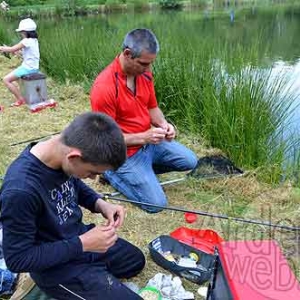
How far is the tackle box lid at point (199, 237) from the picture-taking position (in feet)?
7.77

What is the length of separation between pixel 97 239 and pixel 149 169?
1.32m

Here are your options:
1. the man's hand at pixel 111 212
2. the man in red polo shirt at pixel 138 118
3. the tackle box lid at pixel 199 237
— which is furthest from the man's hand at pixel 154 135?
the man's hand at pixel 111 212

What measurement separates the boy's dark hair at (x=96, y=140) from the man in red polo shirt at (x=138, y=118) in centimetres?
121

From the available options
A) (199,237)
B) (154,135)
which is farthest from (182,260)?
(154,135)

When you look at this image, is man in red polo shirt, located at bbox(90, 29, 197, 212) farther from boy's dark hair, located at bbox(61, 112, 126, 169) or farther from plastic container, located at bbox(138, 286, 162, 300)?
boy's dark hair, located at bbox(61, 112, 126, 169)

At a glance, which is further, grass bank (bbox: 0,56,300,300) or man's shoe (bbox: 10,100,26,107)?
man's shoe (bbox: 10,100,26,107)

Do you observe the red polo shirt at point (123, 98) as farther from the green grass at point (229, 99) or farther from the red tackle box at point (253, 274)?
the red tackle box at point (253, 274)

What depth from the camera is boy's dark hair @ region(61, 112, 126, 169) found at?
1.40 meters

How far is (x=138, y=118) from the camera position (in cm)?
289

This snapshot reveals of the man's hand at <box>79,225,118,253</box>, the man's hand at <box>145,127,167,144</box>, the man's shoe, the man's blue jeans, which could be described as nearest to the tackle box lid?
the man's blue jeans

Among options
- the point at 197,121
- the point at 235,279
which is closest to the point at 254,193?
the point at 197,121

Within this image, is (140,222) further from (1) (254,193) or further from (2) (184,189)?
(1) (254,193)

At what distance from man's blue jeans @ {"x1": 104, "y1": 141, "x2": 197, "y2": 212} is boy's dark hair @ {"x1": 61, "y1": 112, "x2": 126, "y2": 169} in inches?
51.5

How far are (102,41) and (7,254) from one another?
4.68 metres
